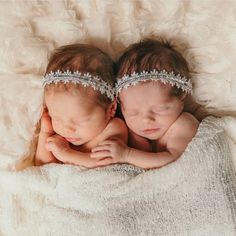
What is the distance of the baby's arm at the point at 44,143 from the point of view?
1676 millimetres

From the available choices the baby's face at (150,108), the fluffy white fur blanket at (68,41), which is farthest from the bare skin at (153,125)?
the fluffy white fur blanket at (68,41)

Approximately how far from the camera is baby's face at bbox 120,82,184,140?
160cm

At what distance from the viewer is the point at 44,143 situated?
168 cm

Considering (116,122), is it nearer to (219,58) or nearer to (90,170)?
(90,170)

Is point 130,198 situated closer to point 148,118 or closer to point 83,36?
point 148,118

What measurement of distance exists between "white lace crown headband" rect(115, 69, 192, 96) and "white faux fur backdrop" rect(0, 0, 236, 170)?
0.37ft

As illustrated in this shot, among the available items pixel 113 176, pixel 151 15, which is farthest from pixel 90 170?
pixel 151 15

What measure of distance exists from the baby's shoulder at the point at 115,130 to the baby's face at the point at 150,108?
2cm

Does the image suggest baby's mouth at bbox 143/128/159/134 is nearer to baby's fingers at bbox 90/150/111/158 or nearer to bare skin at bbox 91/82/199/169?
bare skin at bbox 91/82/199/169

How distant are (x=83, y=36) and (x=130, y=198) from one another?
19.9 inches

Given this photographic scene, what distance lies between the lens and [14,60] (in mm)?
1646

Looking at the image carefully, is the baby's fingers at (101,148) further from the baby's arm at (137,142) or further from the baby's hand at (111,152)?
the baby's arm at (137,142)

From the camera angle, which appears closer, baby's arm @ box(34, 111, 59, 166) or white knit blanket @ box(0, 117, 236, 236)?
white knit blanket @ box(0, 117, 236, 236)

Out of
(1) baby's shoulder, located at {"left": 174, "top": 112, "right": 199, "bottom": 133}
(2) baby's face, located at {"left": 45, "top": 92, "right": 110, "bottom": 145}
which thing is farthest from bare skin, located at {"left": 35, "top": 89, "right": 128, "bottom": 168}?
(1) baby's shoulder, located at {"left": 174, "top": 112, "right": 199, "bottom": 133}
